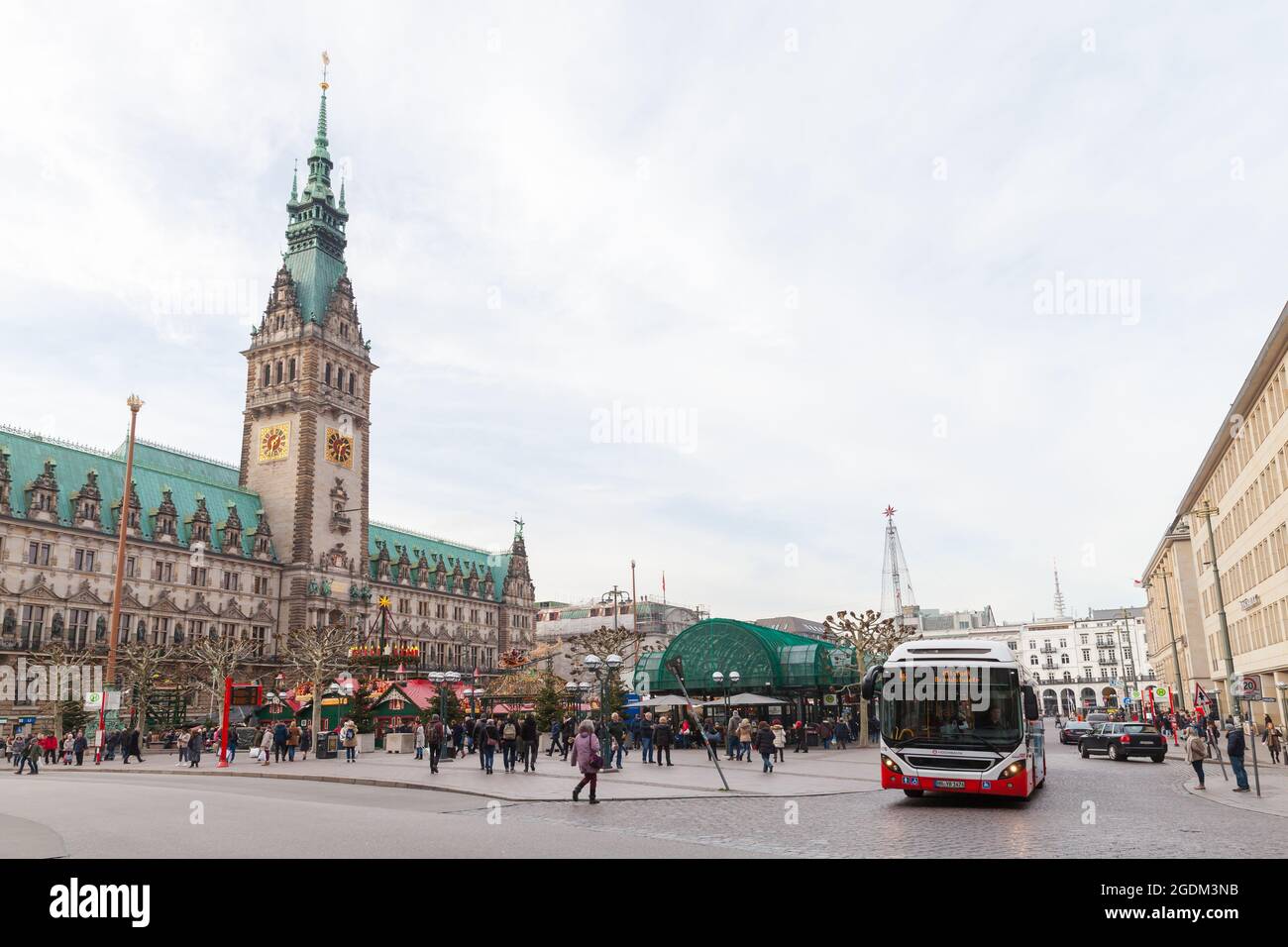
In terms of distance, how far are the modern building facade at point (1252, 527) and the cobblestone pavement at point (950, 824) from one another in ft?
50.4

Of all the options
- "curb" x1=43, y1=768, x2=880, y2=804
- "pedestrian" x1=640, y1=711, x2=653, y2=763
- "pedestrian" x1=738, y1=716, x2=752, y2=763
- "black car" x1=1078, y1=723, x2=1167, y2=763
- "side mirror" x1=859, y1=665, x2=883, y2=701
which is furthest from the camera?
"black car" x1=1078, y1=723, x2=1167, y2=763

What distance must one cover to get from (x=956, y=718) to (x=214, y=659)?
6008 cm

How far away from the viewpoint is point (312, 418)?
9706cm

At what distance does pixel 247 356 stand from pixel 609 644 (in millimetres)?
68765

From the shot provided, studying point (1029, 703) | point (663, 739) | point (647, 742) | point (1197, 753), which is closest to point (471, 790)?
point (663, 739)

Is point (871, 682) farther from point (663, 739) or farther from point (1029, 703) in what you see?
point (663, 739)

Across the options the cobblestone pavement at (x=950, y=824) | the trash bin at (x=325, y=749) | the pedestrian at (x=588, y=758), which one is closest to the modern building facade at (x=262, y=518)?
the trash bin at (x=325, y=749)

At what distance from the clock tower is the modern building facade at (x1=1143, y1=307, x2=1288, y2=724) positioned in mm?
79830

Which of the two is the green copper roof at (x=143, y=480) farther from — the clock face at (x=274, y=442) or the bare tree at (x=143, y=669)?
the bare tree at (x=143, y=669)

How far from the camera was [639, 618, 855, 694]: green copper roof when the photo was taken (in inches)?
2180

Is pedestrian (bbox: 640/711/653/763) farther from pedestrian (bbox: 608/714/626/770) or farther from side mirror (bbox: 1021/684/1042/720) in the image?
side mirror (bbox: 1021/684/1042/720)

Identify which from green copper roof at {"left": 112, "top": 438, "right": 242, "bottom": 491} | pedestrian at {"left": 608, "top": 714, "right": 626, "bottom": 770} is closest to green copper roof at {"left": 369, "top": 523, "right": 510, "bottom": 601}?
green copper roof at {"left": 112, "top": 438, "right": 242, "bottom": 491}

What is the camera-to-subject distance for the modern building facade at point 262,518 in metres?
74.4
